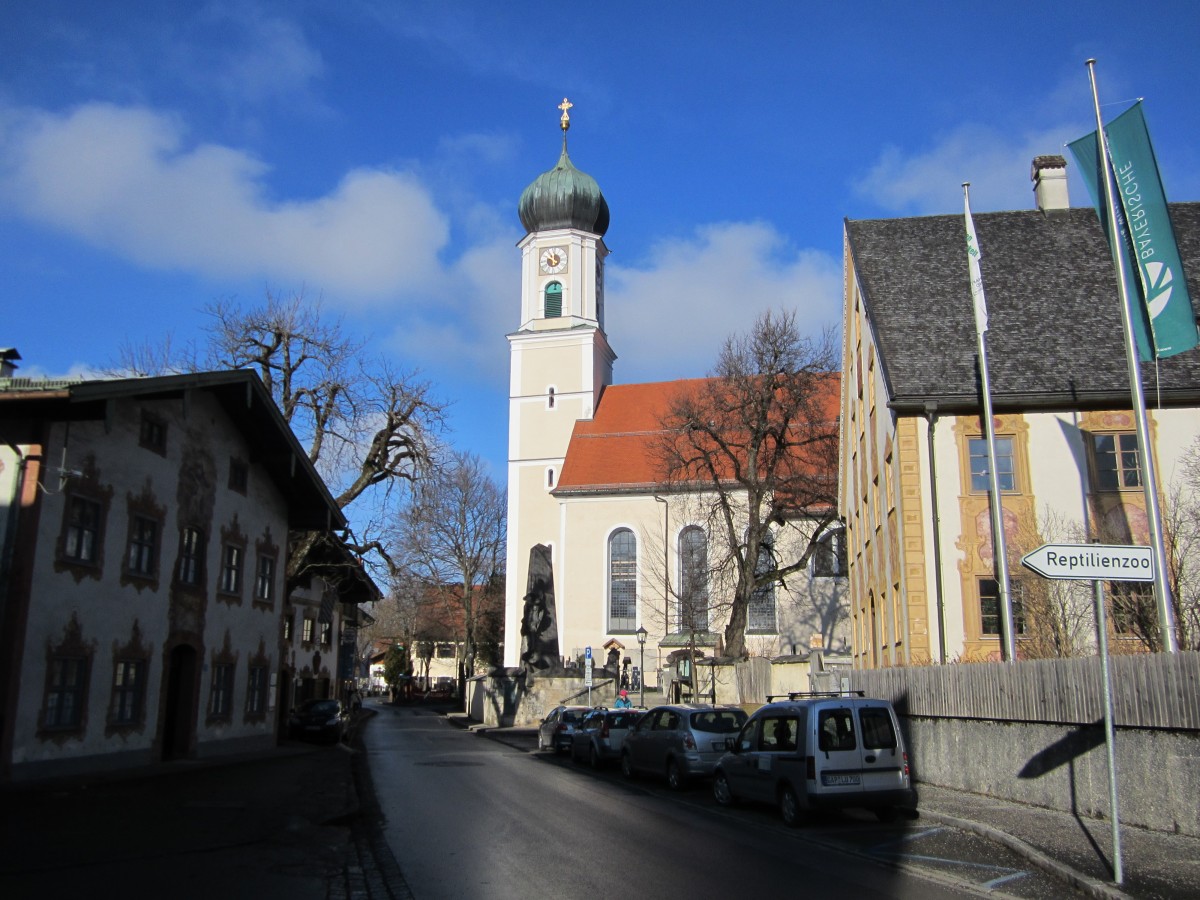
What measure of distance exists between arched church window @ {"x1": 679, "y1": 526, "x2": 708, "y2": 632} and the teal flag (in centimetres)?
2697

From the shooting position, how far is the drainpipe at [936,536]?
20.6 m

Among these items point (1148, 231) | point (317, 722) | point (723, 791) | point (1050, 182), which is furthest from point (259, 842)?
point (1050, 182)

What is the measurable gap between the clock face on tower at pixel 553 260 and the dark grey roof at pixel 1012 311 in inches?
1489

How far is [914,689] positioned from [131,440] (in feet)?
49.4

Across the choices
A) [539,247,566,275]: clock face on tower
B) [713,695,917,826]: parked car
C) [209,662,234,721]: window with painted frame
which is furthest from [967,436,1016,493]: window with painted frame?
[539,247,566,275]: clock face on tower

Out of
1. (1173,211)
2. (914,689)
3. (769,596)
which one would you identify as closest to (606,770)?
(914,689)

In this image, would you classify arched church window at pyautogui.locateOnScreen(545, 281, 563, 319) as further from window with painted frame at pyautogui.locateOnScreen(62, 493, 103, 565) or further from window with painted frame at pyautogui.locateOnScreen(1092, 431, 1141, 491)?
window with painted frame at pyautogui.locateOnScreen(62, 493, 103, 565)

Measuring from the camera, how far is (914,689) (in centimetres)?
1802

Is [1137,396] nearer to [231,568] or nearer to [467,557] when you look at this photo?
[231,568]

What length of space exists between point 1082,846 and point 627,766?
1153cm

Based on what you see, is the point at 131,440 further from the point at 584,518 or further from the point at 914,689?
the point at 584,518

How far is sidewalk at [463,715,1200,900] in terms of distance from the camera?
838cm

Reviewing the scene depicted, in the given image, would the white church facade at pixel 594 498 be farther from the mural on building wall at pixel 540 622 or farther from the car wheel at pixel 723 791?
the car wheel at pixel 723 791

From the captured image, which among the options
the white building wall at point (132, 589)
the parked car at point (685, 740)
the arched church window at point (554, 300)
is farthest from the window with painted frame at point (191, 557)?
the arched church window at point (554, 300)
